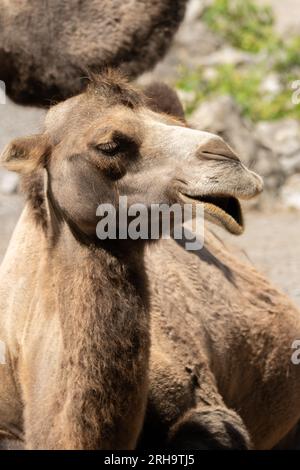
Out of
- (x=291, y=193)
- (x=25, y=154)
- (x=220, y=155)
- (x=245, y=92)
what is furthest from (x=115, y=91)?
(x=245, y=92)

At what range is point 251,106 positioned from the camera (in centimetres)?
1441

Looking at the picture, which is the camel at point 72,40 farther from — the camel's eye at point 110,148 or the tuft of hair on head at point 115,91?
the camel's eye at point 110,148

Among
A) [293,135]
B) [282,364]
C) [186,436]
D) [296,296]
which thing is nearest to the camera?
[186,436]

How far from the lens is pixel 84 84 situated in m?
4.89

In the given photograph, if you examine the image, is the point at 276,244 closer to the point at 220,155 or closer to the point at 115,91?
the point at 115,91

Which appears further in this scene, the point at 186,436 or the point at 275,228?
the point at 275,228

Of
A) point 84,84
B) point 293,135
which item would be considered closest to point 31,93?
point 84,84

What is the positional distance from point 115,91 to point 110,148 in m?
0.25

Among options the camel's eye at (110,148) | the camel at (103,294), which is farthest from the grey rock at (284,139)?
the camel's eye at (110,148)

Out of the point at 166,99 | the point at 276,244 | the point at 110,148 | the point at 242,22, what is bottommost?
the point at 110,148

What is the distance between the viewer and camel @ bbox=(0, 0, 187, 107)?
16.3 feet

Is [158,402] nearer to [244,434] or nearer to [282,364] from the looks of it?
[244,434]

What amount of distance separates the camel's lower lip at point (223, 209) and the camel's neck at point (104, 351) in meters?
0.33

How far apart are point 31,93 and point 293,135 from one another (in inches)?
352
